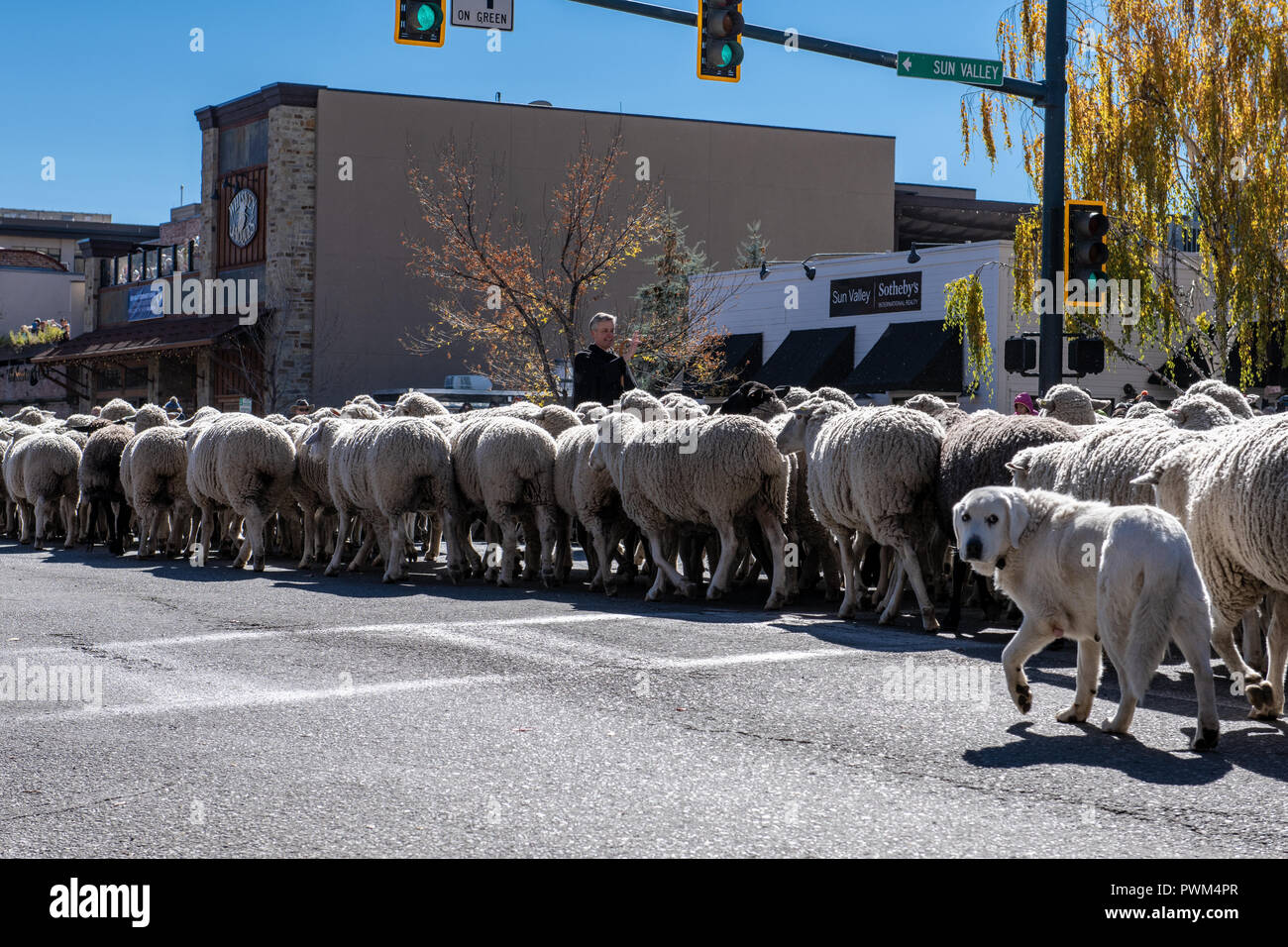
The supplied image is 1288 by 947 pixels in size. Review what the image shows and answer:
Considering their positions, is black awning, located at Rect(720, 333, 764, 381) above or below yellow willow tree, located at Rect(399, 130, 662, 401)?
below

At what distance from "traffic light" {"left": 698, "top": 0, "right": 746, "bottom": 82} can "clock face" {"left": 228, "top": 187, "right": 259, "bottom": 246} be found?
102 ft

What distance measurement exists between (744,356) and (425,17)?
79.7ft

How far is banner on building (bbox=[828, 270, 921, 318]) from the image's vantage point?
3397 centimetres

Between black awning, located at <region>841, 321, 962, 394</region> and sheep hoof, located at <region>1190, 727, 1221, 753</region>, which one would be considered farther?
black awning, located at <region>841, 321, 962, 394</region>

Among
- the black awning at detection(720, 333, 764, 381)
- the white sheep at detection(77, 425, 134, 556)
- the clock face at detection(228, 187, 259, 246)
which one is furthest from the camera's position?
the clock face at detection(228, 187, 259, 246)

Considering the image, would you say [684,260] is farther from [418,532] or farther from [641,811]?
[641,811]

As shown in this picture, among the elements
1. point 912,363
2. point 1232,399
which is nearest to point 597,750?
point 1232,399

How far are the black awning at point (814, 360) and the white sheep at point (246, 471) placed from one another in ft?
70.2

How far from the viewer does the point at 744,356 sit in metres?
37.8

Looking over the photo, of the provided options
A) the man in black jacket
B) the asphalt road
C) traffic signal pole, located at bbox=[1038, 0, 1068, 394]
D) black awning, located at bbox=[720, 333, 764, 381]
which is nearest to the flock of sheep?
the man in black jacket

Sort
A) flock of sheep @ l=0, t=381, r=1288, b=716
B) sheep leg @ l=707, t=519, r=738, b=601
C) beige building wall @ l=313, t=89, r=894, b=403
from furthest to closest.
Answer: beige building wall @ l=313, t=89, r=894, b=403 → sheep leg @ l=707, t=519, r=738, b=601 → flock of sheep @ l=0, t=381, r=1288, b=716

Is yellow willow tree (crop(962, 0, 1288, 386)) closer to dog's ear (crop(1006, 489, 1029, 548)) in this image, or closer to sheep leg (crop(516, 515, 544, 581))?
sheep leg (crop(516, 515, 544, 581))

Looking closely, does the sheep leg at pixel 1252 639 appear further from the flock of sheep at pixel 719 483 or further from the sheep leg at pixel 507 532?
the sheep leg at pixel 507 532

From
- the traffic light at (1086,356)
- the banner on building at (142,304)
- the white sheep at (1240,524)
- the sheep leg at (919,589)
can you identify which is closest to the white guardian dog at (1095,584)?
the white sheep at (1240,524)
